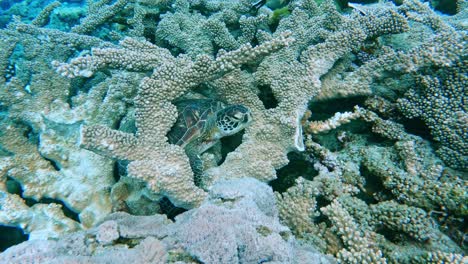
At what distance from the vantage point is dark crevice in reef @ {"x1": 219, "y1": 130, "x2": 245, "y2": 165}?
235 cm

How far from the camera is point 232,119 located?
2.01 m

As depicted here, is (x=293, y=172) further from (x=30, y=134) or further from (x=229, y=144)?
(x=30, y=134)

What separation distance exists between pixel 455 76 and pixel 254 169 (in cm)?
148

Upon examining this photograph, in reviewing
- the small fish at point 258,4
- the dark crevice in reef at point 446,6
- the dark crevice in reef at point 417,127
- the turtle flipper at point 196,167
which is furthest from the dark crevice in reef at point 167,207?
the dark crevice in reef at point 446,6

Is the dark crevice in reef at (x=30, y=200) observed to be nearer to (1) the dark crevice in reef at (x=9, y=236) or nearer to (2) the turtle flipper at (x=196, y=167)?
(1) the dark crevice in reef at (x=9, y=236)

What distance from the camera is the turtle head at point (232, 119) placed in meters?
1.94

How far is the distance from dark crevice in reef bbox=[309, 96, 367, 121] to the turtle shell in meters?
0.82

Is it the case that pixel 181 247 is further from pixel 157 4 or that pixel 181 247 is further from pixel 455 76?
pixel 157 4

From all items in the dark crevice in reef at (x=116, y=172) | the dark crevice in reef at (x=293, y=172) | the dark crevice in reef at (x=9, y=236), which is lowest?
the dark crevice in reef at (x=9, y=236)

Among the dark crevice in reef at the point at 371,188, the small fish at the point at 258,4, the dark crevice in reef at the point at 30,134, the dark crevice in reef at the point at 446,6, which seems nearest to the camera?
the dark crevice in reef at the point at 371,188

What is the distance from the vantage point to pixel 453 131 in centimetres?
169

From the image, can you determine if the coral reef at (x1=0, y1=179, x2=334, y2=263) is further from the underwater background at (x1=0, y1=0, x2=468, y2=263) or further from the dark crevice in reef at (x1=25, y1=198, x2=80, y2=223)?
the dark crevice in reef at (x1=25, y1=198, x2=80, y2=223)

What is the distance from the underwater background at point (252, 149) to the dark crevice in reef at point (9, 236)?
10 millimetres

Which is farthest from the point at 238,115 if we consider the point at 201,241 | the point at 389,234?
the point at 389,234
